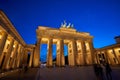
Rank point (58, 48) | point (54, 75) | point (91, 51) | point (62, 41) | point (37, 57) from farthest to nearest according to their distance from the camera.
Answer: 1. point (91, 51)
2. point (58, 48)
3. point (62, 41)
4. point (37, 57)
5. point (54, 75)

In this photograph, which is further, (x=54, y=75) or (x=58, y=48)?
(x=58, y=48)

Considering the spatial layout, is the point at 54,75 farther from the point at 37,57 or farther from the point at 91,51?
the point at 91,51

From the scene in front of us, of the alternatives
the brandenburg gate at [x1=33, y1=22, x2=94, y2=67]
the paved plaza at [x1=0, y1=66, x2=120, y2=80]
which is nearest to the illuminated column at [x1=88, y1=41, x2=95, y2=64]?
the brandenburg gate at [x1=33, y1=22, x2=94, y2=67]

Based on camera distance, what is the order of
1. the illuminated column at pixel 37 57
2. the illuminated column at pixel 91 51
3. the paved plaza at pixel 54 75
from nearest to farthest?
the paved plaza at pixel 54 75 → the illuminated column at pixel 37 57 → the illuminated column at pixel 91 51

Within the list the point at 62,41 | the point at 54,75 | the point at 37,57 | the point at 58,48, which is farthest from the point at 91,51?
the point at 54,75

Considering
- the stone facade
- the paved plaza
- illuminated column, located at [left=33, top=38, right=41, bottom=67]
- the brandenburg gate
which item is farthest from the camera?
the brandenburg gate

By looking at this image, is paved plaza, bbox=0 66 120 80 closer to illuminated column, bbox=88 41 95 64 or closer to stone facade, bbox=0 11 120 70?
stone facade, bbox=0 11 120 70

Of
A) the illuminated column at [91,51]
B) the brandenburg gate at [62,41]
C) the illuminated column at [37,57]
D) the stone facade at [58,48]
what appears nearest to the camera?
the illuminated column at [37,57]

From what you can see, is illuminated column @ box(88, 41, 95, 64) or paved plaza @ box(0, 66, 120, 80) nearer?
paved plaza @ box(0, 66, 120, 80)

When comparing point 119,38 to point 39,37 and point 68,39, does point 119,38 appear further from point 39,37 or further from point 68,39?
point 39,37

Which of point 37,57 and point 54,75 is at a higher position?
point 37,57

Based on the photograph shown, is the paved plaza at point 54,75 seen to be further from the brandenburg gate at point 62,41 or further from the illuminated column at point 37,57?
the brandenburg gate at point 62,41

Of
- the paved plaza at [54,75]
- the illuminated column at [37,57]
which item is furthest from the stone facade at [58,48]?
the paved plaza at [54,75]

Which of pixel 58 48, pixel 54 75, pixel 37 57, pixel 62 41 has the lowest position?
pixel 54 75
